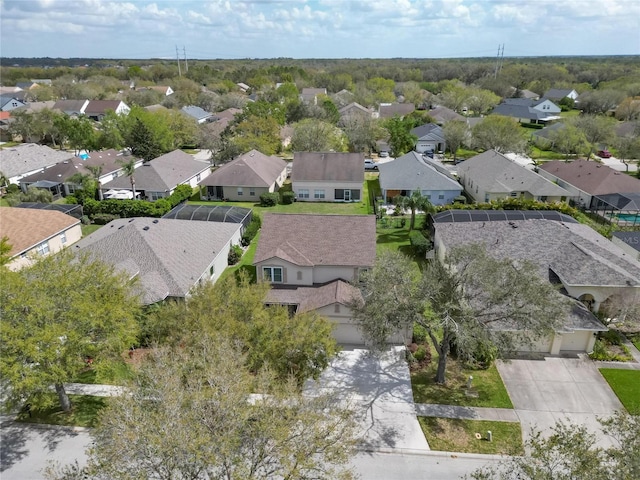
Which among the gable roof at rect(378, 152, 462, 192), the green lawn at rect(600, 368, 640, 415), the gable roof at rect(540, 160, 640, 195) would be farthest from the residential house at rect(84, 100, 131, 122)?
the green lawn at rect(600, 368, 640, 415)

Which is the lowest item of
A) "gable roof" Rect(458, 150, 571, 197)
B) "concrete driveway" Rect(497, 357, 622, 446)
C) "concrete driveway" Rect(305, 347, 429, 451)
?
"concrete driveway" Rect(305, 347, 429, 451)

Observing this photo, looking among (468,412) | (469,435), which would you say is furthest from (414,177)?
(469,435)

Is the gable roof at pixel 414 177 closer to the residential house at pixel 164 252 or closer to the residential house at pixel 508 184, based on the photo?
the residential house at pixel 508 184

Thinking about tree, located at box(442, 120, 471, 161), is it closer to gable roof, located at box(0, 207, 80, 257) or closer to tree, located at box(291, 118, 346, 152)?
tree, located at box(291, 118, 346, 152)

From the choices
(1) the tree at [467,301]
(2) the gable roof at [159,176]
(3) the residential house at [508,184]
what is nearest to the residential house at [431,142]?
(3) the residential house at [508,184]

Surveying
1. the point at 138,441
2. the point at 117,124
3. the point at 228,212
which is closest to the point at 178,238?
the point at 228,212

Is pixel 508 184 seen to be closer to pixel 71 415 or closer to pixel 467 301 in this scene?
pixel 467 301

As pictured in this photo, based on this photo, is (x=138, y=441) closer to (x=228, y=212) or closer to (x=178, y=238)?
(x=178, y=238)
